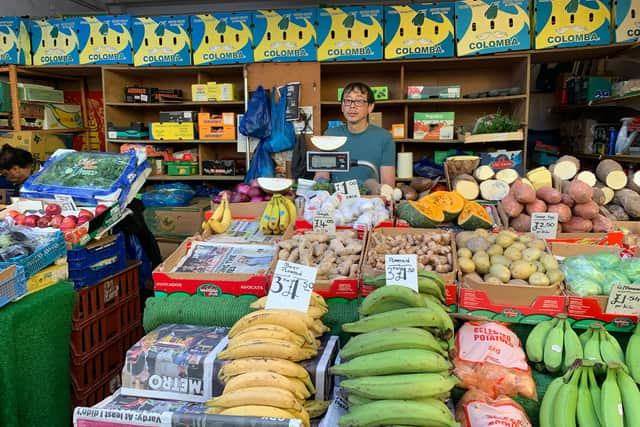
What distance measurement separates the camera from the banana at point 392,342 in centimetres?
124

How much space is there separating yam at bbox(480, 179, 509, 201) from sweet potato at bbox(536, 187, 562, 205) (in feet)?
0.62

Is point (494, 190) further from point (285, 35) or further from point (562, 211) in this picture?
point (285, 35)

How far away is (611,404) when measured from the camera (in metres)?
1.25

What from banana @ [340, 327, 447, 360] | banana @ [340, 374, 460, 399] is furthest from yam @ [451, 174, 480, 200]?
banana @ [340, 374, 460, 399]

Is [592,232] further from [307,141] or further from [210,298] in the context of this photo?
[307,141]

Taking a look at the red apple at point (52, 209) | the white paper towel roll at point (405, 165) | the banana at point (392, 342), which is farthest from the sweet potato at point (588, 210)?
the red apple at point (52, 209)

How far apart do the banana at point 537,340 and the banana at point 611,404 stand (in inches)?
10.5

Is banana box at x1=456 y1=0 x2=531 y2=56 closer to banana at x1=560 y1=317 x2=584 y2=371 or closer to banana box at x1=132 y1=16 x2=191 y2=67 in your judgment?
banana box at x1=132 y1=16 x2=191 y2=67

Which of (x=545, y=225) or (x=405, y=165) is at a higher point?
(x=405, y=165)

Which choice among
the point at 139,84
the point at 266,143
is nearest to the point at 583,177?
the point at 266,143

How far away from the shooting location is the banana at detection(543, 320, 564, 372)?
60.5 inches

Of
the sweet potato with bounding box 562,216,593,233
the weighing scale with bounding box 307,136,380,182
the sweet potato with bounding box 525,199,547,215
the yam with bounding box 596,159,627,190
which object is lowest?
the sweet potato with bounding box 562,216,593,233

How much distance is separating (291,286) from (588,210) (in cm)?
175

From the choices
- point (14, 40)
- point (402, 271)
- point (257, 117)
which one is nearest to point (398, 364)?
point (402, 271)
